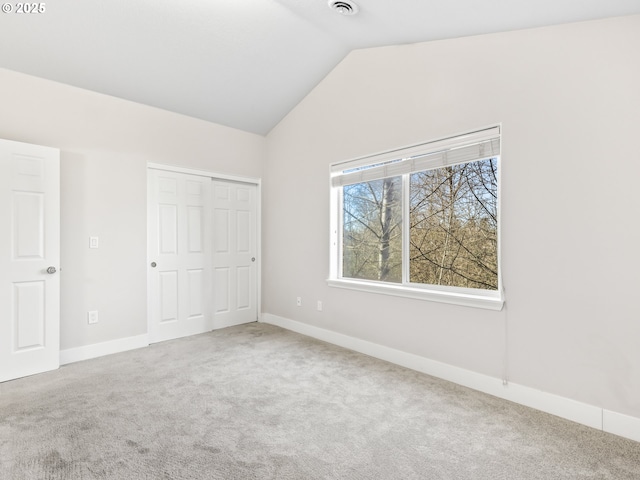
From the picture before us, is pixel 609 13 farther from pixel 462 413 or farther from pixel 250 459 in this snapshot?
pixel 250 459

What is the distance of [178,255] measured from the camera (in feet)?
13.1

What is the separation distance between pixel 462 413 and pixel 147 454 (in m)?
1.93

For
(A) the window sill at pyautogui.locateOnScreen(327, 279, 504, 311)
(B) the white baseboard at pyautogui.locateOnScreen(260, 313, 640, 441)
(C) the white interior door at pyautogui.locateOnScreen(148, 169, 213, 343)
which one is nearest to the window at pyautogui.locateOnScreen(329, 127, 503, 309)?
(A) the window sill at pyautogui.locateOnScreen(327, 279, 504, 311)

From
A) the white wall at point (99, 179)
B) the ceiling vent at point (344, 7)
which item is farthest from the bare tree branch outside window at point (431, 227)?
the white wall at point (99, 179)

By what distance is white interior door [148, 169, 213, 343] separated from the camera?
3.82 m

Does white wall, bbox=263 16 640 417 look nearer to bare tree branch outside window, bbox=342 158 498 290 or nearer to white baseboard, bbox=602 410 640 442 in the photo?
white baseboard, bbox=602 410 640 442

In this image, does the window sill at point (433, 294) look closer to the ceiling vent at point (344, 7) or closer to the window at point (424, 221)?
the window at point (424, 221)

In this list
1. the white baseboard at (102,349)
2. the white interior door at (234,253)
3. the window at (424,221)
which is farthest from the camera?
the white interior door at (234,253)

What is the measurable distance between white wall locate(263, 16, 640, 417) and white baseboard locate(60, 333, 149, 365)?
8.21 feet

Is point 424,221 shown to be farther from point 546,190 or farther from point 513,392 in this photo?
point 513,392

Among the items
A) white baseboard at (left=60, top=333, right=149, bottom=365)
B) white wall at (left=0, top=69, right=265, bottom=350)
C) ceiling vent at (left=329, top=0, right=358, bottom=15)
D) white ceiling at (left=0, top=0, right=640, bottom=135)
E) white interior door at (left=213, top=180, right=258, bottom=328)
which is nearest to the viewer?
white ceiling at (left=0, top=0, right=640, bottom=135)

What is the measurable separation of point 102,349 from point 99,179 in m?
1.71

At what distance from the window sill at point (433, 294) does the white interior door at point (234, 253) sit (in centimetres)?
153

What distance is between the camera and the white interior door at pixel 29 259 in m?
2.76
